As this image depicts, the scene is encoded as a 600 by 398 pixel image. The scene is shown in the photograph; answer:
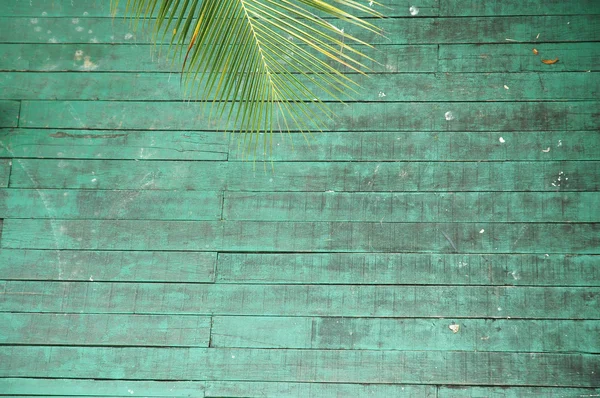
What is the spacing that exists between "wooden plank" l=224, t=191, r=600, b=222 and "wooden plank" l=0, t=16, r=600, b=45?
56 centimetres

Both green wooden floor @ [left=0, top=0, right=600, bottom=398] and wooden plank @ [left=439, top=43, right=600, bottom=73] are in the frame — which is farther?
wooden plank @ [left=439, top=43, right=600, bottom=73]

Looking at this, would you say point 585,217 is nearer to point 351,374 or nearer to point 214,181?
point 351,374

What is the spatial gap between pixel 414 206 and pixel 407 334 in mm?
419

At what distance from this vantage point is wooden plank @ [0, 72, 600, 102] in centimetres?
235

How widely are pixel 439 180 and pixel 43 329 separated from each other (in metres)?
1.40

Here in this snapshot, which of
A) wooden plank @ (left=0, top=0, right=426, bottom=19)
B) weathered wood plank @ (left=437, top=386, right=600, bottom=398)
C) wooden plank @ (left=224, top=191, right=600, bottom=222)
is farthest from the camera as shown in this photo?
wooden plank @ (left=0, top=0, right=426, bottom=19)

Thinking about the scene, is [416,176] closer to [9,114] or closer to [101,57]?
[101,57]

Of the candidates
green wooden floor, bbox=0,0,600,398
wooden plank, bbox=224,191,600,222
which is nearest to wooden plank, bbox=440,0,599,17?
green wooden floor, bbox=0,0,600,398

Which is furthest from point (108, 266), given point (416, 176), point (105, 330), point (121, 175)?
point (416, 176)

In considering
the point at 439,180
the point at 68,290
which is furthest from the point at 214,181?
the point at 439,180

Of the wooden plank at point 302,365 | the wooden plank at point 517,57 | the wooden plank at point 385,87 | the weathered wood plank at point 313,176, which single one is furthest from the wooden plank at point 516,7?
the wooden plank at point 302,365

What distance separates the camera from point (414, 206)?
7.50 ft

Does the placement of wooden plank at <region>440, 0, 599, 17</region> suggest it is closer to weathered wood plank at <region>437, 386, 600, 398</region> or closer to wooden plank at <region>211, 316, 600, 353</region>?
wooden plank at <region>211, 316, 600, 353</region>

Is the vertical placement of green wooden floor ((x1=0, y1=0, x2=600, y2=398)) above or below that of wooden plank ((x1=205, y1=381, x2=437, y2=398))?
above
